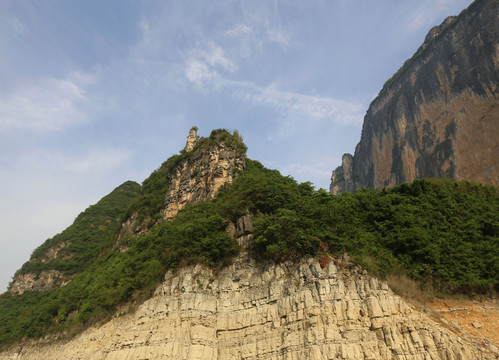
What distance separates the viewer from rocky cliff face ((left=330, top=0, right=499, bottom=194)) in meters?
41.7

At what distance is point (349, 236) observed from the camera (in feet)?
57.8

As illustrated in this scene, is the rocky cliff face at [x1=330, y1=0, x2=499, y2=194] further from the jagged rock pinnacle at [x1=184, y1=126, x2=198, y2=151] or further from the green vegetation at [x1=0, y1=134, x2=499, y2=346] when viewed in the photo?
the jagged rock pinnacle at [x1=184, y1=126, x2=198, y2=151]

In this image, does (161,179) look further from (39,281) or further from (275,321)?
(275,321)

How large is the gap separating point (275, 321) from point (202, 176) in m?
18.1

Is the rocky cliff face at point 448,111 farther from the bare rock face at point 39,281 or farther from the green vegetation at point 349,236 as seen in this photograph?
the bare rock face at point 39,281

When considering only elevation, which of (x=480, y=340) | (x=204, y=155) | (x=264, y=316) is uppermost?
(x=204, y=155)

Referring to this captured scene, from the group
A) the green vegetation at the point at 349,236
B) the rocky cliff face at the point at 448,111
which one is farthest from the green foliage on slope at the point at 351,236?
the rocky cliff face at the point at 448,111

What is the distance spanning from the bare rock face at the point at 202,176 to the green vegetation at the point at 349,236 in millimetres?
3787

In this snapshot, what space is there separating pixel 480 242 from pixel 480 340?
242 inches

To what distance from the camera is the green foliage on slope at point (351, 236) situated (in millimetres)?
15688

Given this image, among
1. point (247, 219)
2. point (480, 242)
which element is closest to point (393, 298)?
point (480, 242)

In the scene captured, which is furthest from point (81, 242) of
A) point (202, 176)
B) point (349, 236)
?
point (349, 236)

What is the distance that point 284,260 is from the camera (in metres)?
16.9

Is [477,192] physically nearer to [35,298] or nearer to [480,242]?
[480,242]
